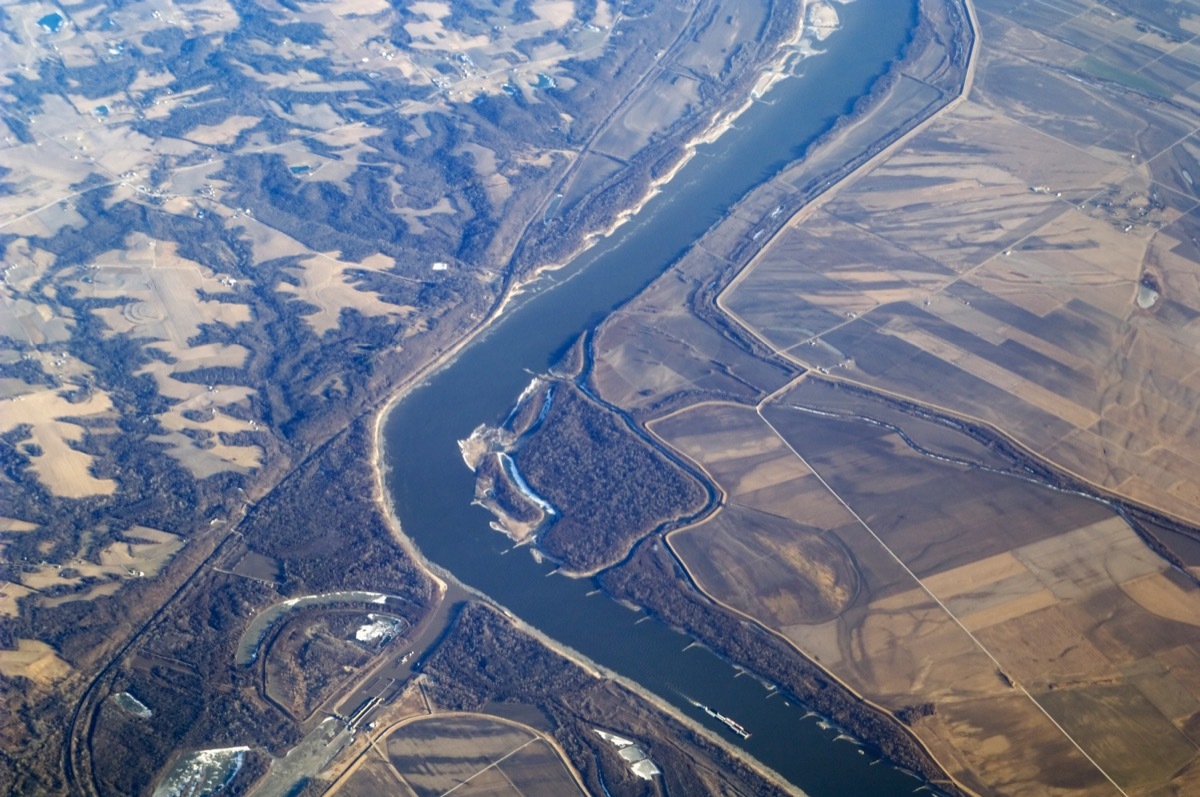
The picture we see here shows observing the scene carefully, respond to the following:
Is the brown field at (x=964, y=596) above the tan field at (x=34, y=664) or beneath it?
above

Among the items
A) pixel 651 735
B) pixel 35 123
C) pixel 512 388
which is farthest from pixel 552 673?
pixel 35 123

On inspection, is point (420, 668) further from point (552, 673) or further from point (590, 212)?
point (590, 212)

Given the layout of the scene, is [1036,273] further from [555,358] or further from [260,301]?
[260,301]

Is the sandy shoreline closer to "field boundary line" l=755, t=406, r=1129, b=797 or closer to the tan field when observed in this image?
"field boundary line" l=755, t=406, r=1129, b=797

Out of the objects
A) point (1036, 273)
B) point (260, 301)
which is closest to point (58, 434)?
point (260, 301)

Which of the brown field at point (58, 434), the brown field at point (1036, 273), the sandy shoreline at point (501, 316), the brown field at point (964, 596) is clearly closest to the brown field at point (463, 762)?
the sandy shoreline at point (501, 316)

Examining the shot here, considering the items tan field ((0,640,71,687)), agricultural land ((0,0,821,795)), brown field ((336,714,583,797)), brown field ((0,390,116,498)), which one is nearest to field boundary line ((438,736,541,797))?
brown field ((336,714,583,797))

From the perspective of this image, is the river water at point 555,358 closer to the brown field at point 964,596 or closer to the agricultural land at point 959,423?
the agricultural land at point 959,423
